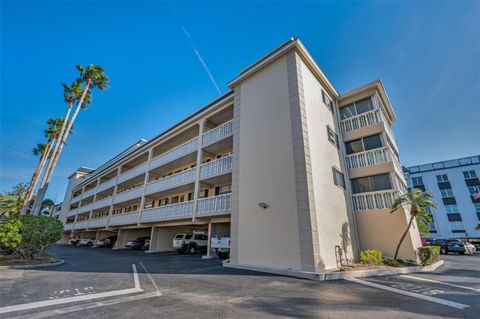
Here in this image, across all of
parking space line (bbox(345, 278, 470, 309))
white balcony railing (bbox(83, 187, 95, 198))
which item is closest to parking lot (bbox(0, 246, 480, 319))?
parking space line (bbox(345, 278, 470, 309))

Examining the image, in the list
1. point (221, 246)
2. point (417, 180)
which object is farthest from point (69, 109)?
point (417, 180)

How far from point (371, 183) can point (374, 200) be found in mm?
1145

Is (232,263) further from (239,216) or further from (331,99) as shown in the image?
(331,99)

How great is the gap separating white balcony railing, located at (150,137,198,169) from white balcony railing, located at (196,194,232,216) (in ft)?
16.5

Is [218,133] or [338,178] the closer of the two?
[338,178]

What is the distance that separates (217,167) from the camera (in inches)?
615

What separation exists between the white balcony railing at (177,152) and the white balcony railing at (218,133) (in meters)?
1.39

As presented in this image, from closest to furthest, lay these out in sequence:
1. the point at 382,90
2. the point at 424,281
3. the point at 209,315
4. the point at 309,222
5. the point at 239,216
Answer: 1. the point at 209,315
2. the point at 424,281
3. the point at 309,222
4. the point at 239,216
5. the point at 382,90

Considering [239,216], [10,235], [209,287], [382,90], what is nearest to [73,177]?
[10,235]

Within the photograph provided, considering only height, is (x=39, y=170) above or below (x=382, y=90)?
below

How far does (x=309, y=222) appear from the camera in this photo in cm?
972

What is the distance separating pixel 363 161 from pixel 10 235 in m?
21.1

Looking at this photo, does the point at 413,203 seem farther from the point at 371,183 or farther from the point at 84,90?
the point at 84,90

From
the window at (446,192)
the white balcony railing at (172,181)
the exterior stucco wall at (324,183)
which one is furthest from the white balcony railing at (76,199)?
the window at (446,192)
